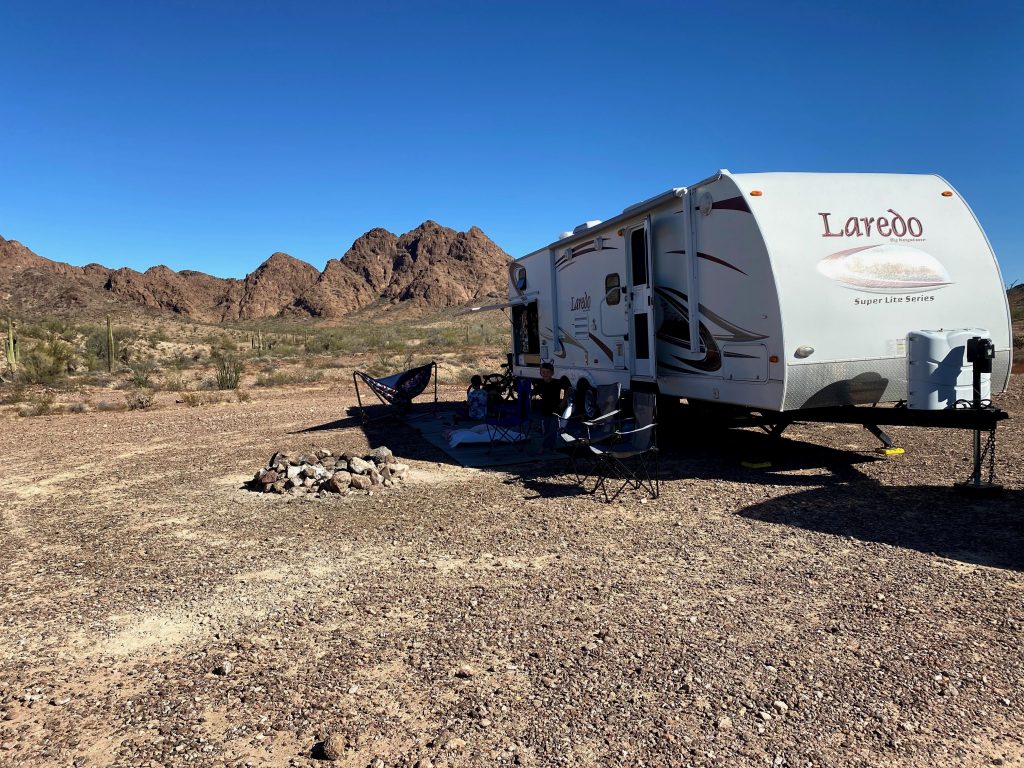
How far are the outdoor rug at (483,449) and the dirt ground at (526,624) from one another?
41.1 inches

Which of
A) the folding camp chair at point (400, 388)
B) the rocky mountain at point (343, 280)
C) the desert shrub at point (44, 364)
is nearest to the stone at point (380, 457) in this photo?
the folding camp chair at point (400, 388)

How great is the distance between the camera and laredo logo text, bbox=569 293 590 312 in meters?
9.78

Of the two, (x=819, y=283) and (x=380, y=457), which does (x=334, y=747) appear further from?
(x=819, y=283)

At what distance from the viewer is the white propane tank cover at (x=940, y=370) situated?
19.6 feet

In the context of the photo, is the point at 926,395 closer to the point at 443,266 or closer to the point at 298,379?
the point at 298,379

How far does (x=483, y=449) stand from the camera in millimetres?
9164

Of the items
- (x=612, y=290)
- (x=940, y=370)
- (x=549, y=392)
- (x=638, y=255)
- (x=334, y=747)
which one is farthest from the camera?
(x=549, y=392)

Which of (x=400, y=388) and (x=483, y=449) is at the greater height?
(x=400, y=388)

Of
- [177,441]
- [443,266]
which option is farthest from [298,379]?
[443,266]

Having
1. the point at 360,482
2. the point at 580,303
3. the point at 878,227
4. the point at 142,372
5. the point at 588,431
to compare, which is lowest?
the point at 360,482

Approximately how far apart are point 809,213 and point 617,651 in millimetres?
4741

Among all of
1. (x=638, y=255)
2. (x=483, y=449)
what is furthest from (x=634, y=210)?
(x=483, y=449)

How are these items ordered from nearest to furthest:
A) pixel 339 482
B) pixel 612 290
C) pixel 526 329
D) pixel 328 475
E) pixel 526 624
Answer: pixel 526 624, pixel 339 482, pixel 328 475, pixel 612 290, pixel 526 329

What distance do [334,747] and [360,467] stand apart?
15.1 feet
